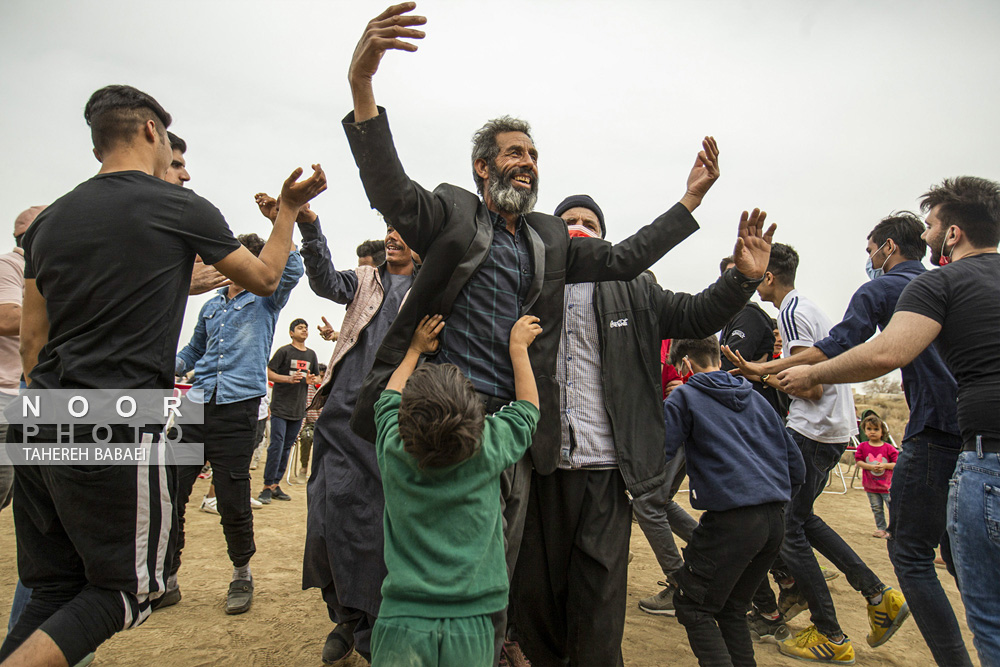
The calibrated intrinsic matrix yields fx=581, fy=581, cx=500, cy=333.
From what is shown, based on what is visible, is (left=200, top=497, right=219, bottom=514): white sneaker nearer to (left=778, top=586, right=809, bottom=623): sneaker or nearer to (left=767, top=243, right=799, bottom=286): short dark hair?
(left=778, top=586, right=809, bottom=623): sneaker

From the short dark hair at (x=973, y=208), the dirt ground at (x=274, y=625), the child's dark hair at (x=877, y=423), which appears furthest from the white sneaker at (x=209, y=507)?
the child's dark hair at (x=877, y=423)

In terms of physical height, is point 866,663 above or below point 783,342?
below

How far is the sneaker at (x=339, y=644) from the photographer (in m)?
2.97

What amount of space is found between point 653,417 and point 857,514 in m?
7.79

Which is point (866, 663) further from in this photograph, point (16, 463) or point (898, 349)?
point (16, 463)

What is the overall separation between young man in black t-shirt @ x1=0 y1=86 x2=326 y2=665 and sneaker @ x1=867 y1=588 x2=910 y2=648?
371cm

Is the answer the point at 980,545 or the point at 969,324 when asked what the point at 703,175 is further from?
the point at 980,545

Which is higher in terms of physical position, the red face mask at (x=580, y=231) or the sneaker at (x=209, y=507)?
the red face mask at (x=580, y=231)

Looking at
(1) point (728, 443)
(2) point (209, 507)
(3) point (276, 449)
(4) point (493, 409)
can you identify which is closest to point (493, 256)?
(4) point (493, 409)

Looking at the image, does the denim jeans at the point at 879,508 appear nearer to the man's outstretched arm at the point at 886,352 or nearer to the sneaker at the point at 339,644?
the man's outstretched arm at the point at 886,352

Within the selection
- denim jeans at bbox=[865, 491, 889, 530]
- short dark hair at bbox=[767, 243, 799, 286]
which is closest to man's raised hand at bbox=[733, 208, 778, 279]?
short dark hair at bbox=[767, 243, 799, 286]

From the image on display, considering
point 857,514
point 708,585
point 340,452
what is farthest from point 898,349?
point 857,514

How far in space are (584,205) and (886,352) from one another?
1.76 m

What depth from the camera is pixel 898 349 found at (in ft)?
7.74
